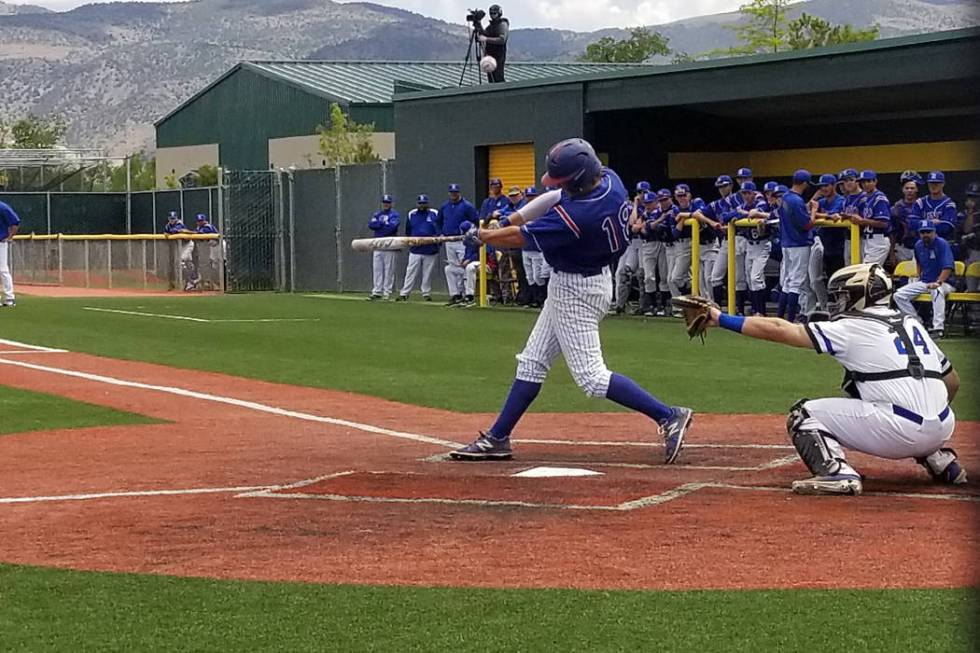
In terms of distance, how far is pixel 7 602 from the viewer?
563cm

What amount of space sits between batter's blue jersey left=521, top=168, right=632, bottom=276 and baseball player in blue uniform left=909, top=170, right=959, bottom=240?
9.51 meters

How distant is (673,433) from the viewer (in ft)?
28.8

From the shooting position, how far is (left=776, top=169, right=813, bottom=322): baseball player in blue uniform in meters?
18.4

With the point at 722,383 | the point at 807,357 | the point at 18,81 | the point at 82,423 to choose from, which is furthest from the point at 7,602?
the point at 18,81

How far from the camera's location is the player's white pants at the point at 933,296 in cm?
1725

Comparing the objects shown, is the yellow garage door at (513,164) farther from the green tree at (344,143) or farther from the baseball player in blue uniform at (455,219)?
the green tree at (344,143)

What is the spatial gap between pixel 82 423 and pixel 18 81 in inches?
7008

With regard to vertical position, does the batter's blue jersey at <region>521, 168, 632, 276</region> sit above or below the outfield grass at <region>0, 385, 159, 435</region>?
above

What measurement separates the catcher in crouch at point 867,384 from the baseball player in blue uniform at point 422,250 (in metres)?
18.3

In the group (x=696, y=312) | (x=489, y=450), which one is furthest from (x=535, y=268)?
(x=696, y=312)

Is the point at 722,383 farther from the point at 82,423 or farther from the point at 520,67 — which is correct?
the point at 520,67

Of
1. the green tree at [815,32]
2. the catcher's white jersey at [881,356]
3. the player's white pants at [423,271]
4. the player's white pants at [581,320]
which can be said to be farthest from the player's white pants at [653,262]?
the green tree at [815,32]

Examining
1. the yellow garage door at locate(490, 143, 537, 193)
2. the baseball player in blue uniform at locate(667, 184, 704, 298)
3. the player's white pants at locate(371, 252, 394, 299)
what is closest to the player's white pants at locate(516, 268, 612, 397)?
the baseball player in blue uniform at locate(667, 184, 704, 298)

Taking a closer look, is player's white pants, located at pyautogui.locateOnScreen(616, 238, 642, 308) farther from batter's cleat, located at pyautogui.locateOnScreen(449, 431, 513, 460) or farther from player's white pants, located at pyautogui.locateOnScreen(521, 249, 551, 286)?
batter's cleat, located at pyautogui.locateOnScreen(449, 431, 513, 460)
